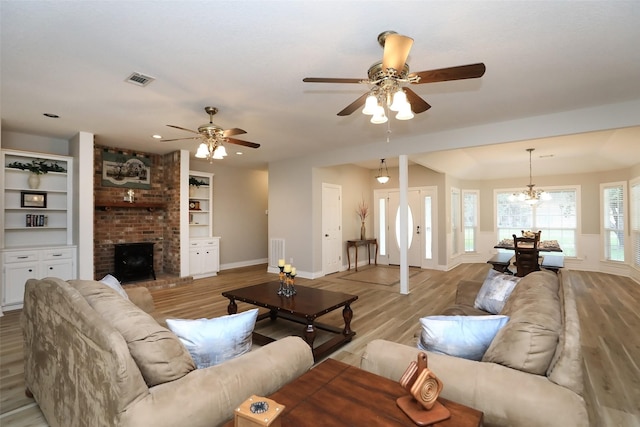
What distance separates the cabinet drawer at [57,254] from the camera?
466cm

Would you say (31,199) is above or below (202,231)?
above

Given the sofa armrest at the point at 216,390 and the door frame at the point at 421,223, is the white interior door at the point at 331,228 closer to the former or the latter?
the door frame at the point at 421,223

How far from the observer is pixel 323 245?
271 inches

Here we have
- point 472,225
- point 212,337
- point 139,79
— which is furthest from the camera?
point 472,225

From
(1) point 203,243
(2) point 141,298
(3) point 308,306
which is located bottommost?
(3) point 308,306

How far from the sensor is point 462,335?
164 centimetres

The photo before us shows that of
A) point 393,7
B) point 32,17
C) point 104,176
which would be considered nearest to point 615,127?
point 393,7

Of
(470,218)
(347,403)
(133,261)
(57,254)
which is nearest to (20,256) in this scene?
(57,254)

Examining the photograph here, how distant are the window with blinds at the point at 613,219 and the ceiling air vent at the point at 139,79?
908 centimetres

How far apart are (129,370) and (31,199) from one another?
5.58 meters

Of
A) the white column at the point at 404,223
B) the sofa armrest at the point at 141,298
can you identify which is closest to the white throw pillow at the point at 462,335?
the sofa armrest at the point at 141,298

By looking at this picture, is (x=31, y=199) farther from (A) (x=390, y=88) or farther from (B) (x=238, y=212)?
(A) (x=390, y=88)

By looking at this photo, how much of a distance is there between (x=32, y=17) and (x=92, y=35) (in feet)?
1.10

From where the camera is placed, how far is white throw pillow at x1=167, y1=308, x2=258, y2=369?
1.60 metres
